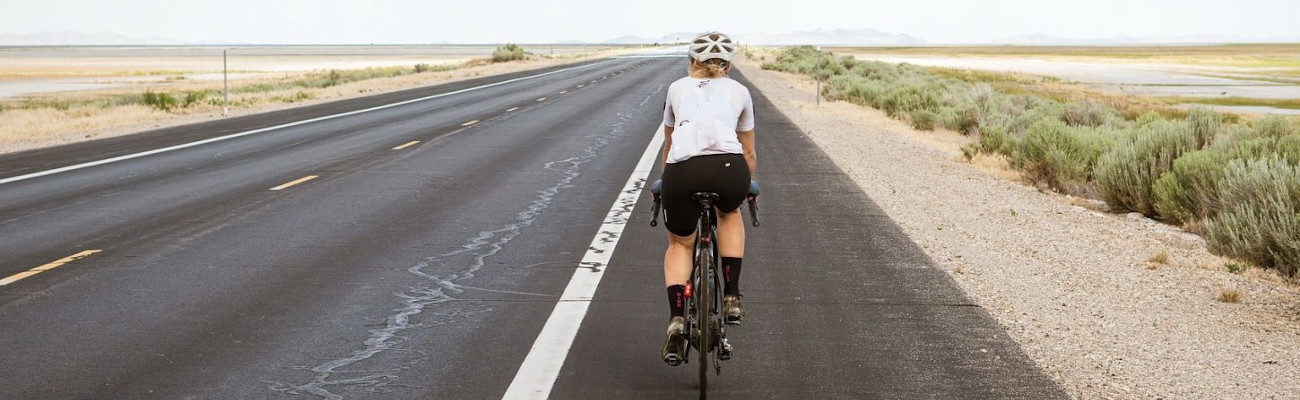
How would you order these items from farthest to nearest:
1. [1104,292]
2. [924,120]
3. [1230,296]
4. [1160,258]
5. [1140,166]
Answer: [924,120]
[1140,166]
[1160,258]
[1104,292]
[1230,296]

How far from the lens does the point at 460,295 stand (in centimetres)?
775

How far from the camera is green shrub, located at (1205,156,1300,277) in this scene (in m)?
9.23

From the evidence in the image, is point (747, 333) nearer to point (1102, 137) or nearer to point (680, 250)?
point (680, 250)

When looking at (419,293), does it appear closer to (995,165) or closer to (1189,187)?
(1189,187)

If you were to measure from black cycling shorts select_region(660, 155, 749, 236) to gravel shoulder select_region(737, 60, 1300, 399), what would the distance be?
1.92 metres

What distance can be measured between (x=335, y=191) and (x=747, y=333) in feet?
25.9

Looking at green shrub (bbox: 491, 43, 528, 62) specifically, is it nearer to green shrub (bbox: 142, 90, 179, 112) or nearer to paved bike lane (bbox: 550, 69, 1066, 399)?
green shrub (bbox: 142, 90, 179, 112)

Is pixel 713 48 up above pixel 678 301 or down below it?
above

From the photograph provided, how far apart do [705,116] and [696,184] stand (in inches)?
12.3

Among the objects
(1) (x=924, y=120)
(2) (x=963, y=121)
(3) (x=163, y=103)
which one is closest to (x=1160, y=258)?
(2) (x=963, y=121)

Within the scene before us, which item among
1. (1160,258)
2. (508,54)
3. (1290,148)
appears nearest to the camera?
(1160,258)

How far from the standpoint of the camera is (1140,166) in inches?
560

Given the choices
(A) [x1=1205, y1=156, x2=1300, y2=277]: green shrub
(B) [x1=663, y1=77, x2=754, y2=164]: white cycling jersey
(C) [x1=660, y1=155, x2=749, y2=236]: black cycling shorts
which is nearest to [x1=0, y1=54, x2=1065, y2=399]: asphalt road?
(C) [x1=660, y1=155, x2=749, y2=236]: black cycling shorts

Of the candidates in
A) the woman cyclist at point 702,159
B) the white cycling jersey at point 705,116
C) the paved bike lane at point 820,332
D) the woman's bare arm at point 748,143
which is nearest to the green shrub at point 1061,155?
the paved bike lane at point 820,332
